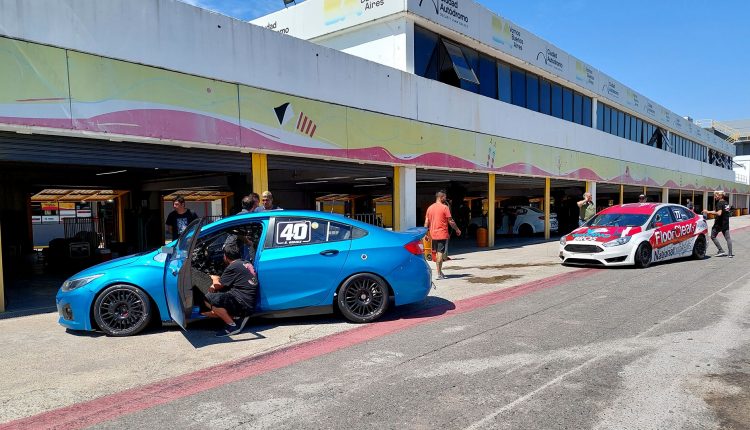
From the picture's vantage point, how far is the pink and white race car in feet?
33.4

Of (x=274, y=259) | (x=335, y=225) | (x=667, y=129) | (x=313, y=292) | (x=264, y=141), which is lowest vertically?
(x=313, y=292)

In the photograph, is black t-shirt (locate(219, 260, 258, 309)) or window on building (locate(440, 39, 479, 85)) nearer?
black t-shirt (locate(219, 260, 258, 309))

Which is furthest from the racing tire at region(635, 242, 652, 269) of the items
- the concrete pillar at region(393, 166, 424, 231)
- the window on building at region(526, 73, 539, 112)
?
the window on building at region(526, 73, 539, 112)

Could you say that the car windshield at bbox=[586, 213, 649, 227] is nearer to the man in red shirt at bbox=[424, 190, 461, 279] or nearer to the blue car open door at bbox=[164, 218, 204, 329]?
the man in red shirt at bbox=[424, 190, 461, 279]

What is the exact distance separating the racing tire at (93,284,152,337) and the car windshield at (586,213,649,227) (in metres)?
9.95

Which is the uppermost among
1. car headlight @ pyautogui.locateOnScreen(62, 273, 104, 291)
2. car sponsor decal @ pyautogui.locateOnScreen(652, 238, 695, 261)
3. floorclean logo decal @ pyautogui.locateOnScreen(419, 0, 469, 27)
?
floorclean logo decal @ pyautogui.locateOnScreen(419, 0, 469, 27)

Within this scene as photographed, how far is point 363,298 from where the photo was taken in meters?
6.00

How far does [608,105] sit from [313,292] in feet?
88.4

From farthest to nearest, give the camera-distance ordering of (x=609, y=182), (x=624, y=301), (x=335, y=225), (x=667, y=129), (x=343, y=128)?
1. (x=667, y=129)
2. (x=609, y=182)
3. (x=343, y=128)
4. (x=624, y=301)
5. (x=335, y=225)

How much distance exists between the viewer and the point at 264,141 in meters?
9.95

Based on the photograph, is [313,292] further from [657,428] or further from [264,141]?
[264,141]

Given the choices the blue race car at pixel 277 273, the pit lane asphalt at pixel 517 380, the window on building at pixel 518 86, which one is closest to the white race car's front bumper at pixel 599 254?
the pit lane asphalt at pixel 517 380

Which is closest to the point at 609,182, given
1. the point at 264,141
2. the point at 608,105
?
the point at 608,105

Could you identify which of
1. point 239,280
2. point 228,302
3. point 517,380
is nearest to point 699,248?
point 517,380
